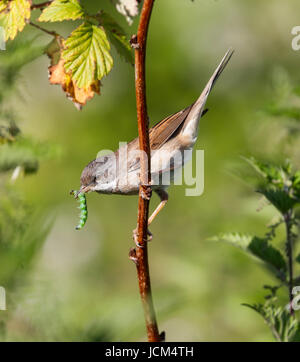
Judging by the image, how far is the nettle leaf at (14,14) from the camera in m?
2.22

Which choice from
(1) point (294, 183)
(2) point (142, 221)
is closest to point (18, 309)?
(2) point (142, 221)

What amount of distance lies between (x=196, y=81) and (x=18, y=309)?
5056 mm

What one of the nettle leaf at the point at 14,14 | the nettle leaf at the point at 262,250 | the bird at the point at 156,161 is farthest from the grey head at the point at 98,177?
Result: the nettle leaf at the point at 14,14

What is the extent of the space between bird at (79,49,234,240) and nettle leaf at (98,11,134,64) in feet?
4.25

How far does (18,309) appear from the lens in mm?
2213

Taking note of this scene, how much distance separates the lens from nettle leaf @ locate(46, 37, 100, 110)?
246 centimetres

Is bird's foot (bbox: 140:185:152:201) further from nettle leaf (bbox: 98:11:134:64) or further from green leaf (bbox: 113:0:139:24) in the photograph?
A: green leaf (bbox: 113:0:139:24)

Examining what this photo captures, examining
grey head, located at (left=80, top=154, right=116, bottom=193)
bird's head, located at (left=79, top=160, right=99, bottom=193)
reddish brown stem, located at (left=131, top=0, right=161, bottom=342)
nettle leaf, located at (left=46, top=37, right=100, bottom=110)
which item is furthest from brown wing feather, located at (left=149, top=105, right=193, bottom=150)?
reddish brown stem, located at (left=131, top=0, right=161, bottom=342)

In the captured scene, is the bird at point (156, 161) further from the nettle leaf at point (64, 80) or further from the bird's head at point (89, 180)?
the nettle leaf at point (64, 80)

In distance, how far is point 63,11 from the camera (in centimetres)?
217

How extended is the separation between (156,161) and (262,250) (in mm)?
1138

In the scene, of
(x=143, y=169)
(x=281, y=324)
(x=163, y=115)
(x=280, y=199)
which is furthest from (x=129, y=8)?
(x=163, y=115)

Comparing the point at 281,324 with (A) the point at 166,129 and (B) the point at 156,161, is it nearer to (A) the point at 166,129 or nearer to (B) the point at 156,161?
(B) the point at 156,161
